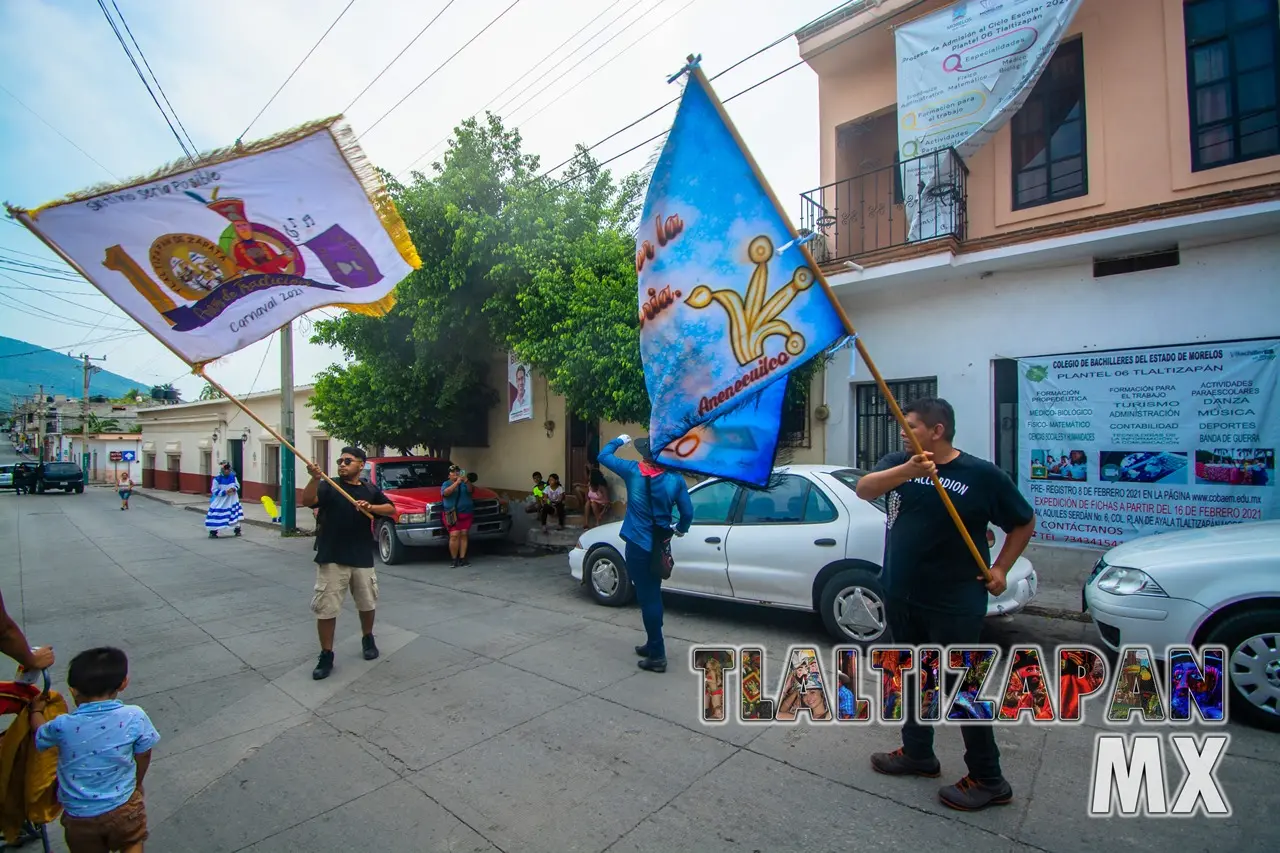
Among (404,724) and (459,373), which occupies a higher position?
(459,373)

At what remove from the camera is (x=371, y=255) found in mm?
4539

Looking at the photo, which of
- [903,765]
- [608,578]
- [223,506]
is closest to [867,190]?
[608,578]

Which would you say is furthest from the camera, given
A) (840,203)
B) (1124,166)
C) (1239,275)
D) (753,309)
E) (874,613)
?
(840,203)

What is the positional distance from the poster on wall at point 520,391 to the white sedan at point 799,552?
6144 mm

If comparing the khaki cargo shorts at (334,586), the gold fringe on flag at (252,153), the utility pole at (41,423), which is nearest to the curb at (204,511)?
the khaki cargo shorts at (334,586)

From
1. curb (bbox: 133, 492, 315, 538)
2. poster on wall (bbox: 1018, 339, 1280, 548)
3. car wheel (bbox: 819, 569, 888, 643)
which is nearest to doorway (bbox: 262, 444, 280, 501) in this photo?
curb (bbox: 133, 492, 315, 538)

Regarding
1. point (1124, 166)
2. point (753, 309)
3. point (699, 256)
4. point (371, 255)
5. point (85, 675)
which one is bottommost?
point (85, 675)

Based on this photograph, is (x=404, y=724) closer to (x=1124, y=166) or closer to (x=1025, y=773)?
(x=1025, y=773)

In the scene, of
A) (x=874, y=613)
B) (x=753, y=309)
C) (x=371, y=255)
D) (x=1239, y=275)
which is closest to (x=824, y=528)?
(x=874, y=613)

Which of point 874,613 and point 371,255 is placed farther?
point 874,613

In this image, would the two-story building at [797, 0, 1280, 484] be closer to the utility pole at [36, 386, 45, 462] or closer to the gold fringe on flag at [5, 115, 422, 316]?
the gold fringe on flag at [5, 115, 422, 316]

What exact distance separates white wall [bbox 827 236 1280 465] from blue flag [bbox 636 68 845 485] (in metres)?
6.19

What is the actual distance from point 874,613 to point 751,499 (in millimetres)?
1439
